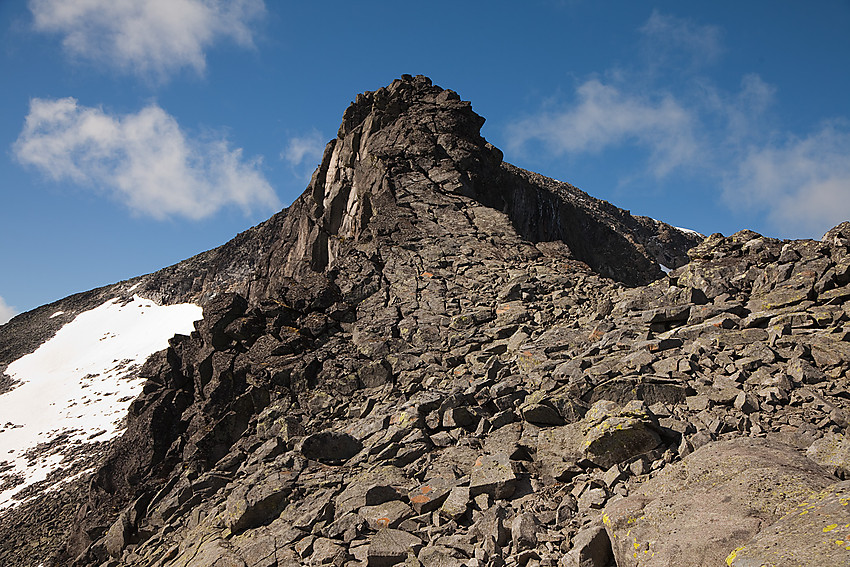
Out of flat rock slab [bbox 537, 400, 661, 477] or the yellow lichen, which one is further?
flat rock slab [bbox 537, 400, 661, 477]

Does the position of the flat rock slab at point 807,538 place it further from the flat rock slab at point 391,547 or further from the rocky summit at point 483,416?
the flat rock slab at point 391,547

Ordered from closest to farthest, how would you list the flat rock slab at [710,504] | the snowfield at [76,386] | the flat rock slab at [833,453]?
the flat rock slab at [710,504] → the flat rock slab at [833,453] → the snowfield at [76,386]

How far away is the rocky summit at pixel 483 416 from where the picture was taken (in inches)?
326

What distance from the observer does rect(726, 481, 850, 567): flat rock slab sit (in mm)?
5602

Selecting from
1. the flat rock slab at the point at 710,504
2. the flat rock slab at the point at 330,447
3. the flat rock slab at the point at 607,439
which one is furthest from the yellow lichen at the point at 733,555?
the flat rock slab at the point at 330,447

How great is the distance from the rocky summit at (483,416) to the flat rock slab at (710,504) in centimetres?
4

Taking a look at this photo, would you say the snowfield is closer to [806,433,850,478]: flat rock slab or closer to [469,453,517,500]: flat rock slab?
[469,453,517,500]: flat rock slab

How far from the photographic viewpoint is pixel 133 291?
93438 millimetres

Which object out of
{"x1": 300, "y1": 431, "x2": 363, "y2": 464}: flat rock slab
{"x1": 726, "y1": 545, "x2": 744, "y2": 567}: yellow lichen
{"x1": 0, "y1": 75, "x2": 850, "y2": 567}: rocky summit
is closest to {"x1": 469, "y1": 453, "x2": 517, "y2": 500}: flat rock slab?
{"x1": 0, "y1": 75, "x2": 850, "y2": 567}: rocky summit

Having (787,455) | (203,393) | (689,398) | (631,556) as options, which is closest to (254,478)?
(203,393)

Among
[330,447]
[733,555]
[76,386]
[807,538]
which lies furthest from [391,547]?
[76,386]

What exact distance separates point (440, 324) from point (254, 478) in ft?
27.9

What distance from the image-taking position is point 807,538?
5.94 metres

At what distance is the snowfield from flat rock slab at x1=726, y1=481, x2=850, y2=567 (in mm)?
50843
